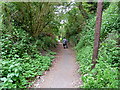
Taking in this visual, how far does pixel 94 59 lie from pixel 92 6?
10739 mm

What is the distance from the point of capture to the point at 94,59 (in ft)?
14.9

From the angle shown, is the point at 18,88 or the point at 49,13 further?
the point at 49,13

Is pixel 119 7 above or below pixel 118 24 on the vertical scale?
above

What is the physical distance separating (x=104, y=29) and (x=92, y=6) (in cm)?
741

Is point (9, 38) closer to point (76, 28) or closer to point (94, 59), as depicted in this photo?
point (94, 59)

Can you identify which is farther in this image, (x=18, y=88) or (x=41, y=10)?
(x=41, y=10)

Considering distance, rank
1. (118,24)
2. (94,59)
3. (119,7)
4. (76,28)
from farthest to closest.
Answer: (76,28), (119,7), (118,24), (94,59)

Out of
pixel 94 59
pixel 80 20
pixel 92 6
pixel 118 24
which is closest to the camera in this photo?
pixel 94 59

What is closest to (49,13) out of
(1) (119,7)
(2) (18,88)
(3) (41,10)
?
(3) (41,10)

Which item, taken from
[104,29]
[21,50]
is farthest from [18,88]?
[104,29]

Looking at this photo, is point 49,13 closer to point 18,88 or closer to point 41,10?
point 41,10

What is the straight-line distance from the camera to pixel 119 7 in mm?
6586

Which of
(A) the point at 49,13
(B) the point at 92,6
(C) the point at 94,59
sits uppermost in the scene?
(B) the point at 92,6

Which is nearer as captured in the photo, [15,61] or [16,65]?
[16,65]
